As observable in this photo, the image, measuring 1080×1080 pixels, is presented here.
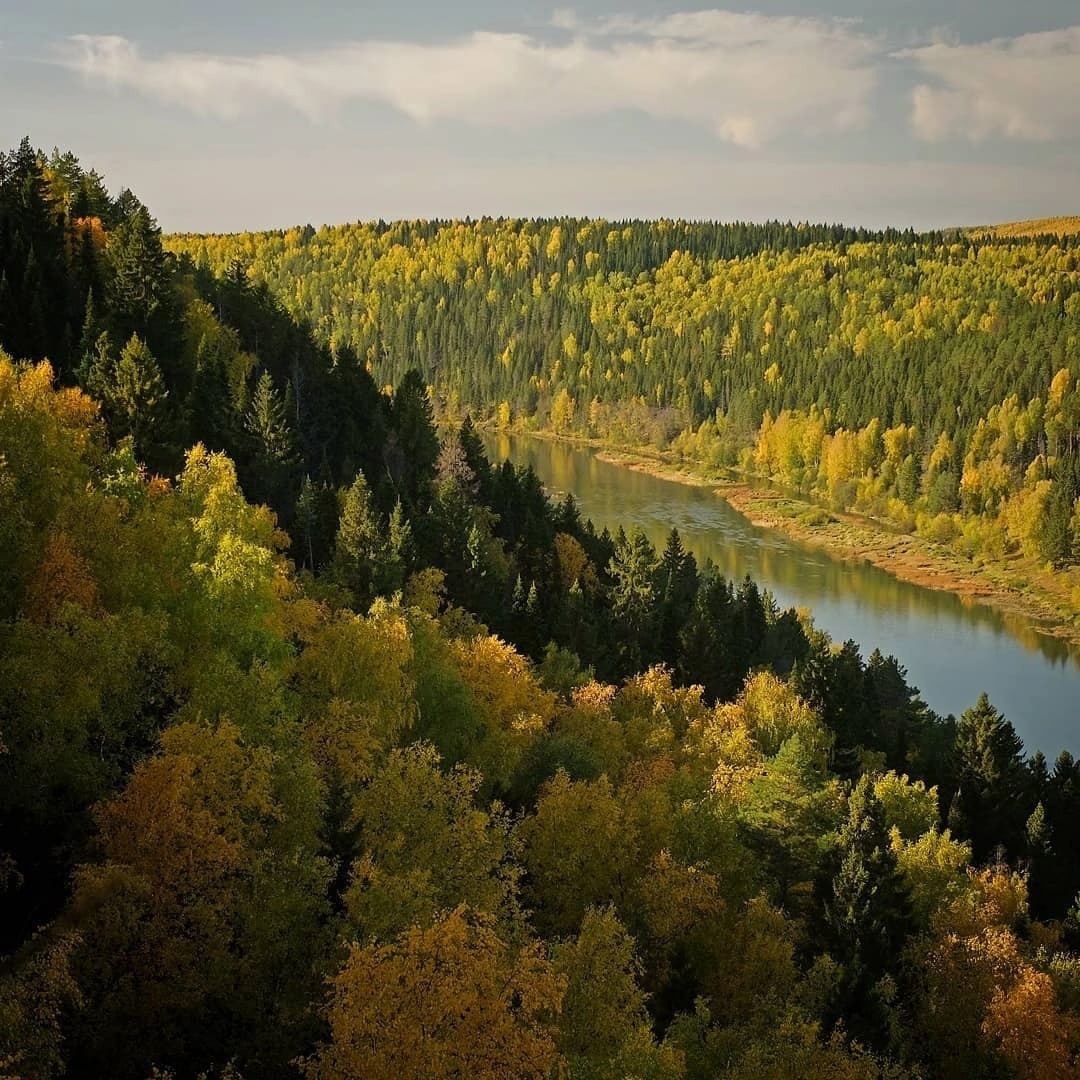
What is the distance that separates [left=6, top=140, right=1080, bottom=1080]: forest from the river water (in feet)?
80.0

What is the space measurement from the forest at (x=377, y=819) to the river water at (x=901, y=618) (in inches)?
961

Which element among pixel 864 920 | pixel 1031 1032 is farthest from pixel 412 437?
pixel 1031 1032

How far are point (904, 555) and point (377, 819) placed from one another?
111442 mm

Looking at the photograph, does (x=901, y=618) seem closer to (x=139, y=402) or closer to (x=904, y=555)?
(x=904, y=555)

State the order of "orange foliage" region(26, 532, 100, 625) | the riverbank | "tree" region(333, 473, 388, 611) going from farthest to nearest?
the riverbank < "tree" region(333, 473, 388, 611) < "orange foliage" region(26, 532, 100, 625)

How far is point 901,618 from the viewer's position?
→ 342 feet

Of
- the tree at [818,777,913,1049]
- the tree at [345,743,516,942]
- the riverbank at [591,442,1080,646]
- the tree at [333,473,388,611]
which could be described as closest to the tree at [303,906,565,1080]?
the tree at [345,743,516,942]

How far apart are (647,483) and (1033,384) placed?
66.7m

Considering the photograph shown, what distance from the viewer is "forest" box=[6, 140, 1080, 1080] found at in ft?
65.2

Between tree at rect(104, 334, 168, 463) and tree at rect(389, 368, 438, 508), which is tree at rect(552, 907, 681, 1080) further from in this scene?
tree at rect(389, 368, 438, 508)

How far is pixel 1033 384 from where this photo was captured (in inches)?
6624

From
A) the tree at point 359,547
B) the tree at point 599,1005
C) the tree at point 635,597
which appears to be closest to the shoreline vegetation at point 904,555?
the tree at point 635,597

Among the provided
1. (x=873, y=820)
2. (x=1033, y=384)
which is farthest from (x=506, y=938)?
(x=1033, y=384)

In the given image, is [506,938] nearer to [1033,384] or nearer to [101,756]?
[101,756]
